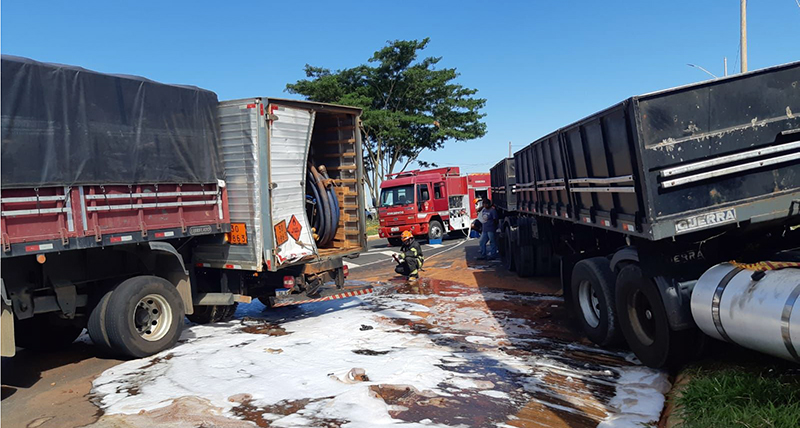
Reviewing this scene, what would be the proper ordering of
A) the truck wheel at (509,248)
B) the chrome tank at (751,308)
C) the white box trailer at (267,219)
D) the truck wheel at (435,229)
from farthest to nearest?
the truck wheel at (435,229)
the truck wheel at (509,248)
the white box trailer at (267,219)
the chrome tank at (751,308)

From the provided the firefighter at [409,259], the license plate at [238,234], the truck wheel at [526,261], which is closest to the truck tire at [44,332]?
the license plate at [238,234]

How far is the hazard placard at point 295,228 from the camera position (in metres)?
7.80

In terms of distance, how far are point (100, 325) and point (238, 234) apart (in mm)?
1988

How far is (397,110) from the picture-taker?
32.6m

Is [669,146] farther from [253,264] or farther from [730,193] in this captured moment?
[253,264]

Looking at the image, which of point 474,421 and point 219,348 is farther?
point 219,348

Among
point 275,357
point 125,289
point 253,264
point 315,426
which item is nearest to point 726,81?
point 315,426

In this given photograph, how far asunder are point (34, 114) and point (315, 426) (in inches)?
167

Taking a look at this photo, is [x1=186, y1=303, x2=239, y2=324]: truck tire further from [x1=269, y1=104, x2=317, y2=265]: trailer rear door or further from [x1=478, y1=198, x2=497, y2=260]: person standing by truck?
[x1=478, y1=198, x2=497, y2=260]: person standing by truck

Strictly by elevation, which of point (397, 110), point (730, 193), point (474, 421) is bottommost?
point (474, 421)

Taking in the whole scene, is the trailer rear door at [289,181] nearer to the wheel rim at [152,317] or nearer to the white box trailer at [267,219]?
the white box trailer at [267,219]

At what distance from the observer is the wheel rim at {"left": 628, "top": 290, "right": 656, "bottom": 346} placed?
548cm

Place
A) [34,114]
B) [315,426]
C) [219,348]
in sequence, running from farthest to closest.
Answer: [219,348] → [34,114] → [315,426]

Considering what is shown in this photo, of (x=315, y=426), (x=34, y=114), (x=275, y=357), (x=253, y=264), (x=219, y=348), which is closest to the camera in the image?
(x=315, y=426)
